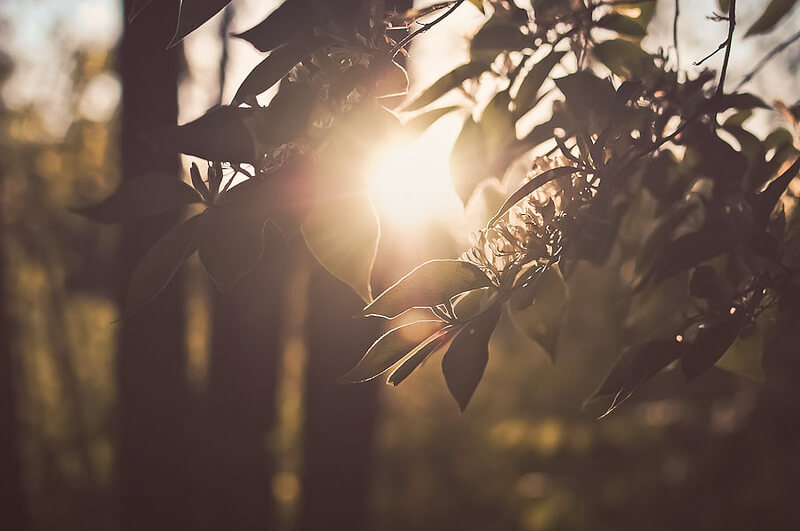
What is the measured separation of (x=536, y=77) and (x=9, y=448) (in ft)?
8.29

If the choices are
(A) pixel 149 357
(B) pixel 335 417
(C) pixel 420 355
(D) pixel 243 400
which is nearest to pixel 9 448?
(D) pixel 243 400

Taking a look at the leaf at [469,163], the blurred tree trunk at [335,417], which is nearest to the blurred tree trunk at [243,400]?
the blurred tree trunk at [335,417]

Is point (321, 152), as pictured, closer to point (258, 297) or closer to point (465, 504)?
point (258, 297)

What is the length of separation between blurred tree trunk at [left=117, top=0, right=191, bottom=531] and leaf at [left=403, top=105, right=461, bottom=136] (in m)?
0.65

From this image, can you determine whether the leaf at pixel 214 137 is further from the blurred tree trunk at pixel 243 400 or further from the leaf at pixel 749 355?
the blurred tree trunk at pixel 243 400

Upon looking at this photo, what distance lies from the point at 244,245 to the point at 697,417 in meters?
4.12

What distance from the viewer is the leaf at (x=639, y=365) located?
0.57 meters

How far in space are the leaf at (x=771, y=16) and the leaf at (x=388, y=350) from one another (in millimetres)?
570

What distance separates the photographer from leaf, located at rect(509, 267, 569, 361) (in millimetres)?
713

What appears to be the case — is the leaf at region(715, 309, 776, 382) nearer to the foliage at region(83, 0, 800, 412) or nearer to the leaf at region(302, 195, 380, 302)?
the foliage at region(83, 0, 800, 412)

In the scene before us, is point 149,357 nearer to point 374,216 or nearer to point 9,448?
point 9,448

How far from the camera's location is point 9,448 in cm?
252

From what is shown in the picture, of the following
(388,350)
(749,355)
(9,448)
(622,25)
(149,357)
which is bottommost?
(749,355)

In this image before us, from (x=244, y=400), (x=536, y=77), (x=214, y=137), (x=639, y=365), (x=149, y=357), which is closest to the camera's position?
(x=214, y=137)
